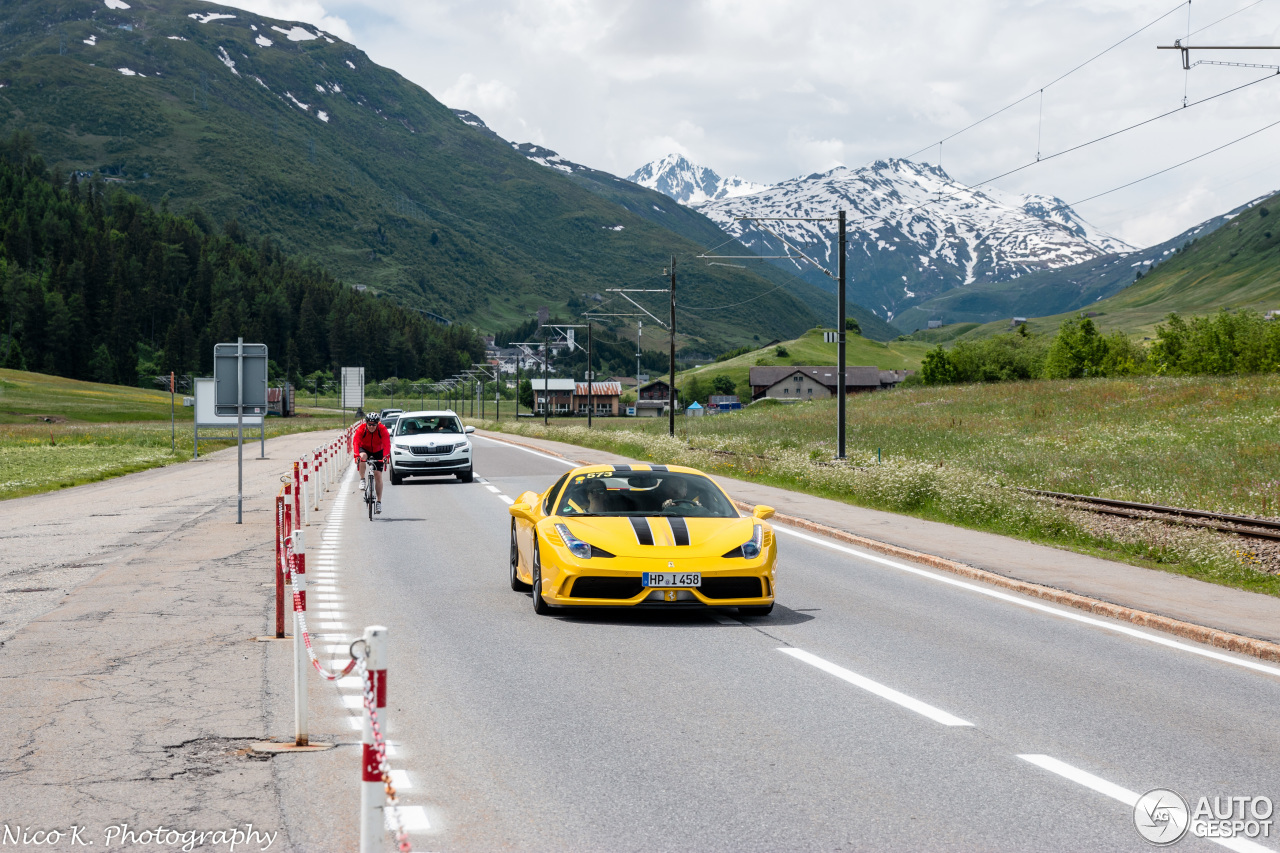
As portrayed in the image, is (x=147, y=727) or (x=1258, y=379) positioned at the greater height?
(x=1258, y=379)

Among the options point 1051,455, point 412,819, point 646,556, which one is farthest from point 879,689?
point 1051,455

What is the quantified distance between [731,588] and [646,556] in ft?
2.60

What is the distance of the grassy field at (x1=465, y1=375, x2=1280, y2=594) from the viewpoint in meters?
17.3

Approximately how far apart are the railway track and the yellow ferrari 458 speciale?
11.4m

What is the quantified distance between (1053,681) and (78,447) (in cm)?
5618

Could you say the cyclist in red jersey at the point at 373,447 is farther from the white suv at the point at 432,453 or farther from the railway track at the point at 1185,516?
the railway track at the point at 1185,516

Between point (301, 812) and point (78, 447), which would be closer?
point (301, 812)

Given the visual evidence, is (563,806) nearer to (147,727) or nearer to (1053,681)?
(147,727)

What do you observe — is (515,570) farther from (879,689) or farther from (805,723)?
(805,723)

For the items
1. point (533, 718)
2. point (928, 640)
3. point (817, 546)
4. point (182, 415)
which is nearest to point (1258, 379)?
point (817, 546)

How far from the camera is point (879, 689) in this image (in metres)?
7.53

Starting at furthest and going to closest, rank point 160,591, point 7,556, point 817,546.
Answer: point 817,546, point 7,556, point 160,591

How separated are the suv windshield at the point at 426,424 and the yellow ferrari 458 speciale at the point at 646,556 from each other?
20151 mm

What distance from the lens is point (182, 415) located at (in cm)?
11938
